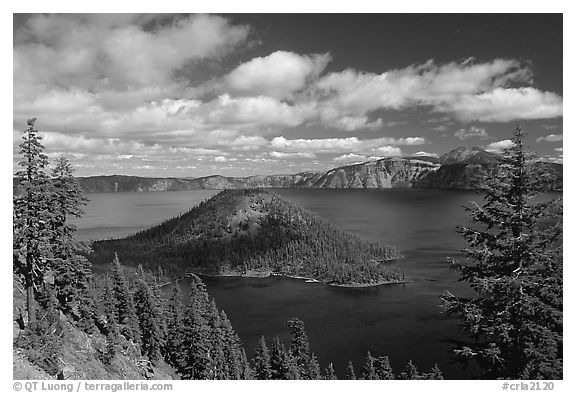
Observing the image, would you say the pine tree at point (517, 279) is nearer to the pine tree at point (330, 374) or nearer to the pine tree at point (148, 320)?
the pine tree at point (148, 320)

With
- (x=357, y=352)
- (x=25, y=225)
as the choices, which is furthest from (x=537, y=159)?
(x=357, y=352)

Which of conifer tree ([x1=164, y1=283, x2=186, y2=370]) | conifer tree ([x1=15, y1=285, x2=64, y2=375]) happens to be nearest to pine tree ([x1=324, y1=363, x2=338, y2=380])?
conifer tree ([x1=164, y1=283, x2=186, y2=370])

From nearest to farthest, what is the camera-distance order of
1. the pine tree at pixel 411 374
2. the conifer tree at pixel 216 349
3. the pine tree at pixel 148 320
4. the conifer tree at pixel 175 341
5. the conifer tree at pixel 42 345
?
1. the conifer tree at pixel 42 345
2. the pine tree at pixel 411 374
3. the conifer tree at pixel 216 349
4. the pine tree at pixel 148 320
5. the conifer tree at pixel 175 341

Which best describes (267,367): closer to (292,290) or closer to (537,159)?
(537,159)

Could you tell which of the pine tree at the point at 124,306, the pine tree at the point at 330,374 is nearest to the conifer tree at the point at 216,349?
the pine tree at the point at 124,306

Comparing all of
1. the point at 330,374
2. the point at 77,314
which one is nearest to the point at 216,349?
the point at 77,314

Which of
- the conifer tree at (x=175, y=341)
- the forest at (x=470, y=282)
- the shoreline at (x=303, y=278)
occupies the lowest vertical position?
the shoreline at (x=303, y=278)

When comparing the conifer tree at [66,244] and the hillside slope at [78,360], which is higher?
the conifer tree at [66,244]

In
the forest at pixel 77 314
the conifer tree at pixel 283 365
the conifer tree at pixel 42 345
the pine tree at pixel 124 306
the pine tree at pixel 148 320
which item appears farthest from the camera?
the conifer tree at pixel 283 365
